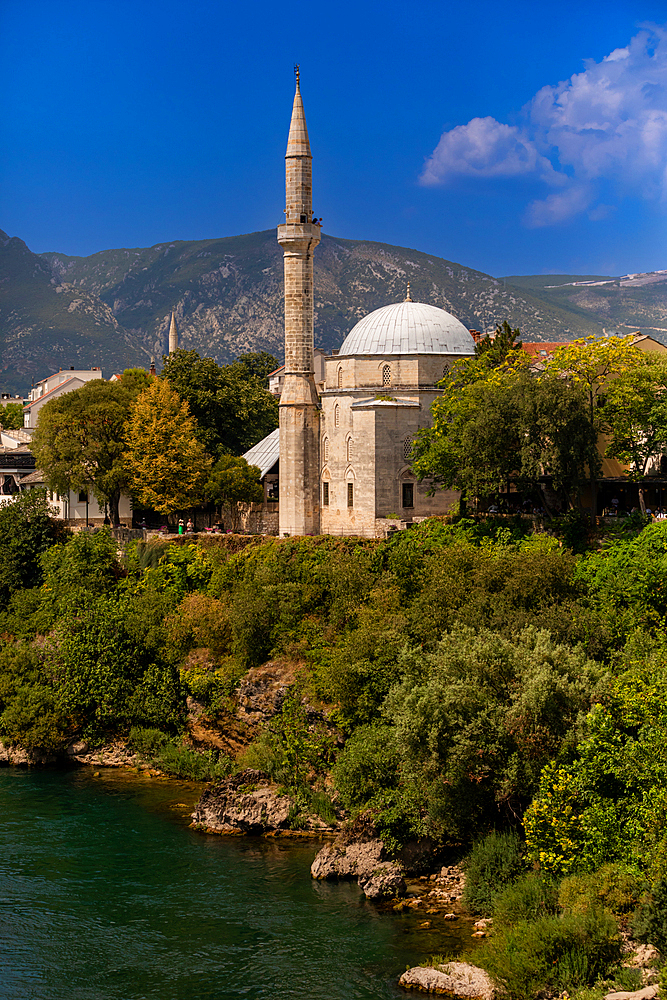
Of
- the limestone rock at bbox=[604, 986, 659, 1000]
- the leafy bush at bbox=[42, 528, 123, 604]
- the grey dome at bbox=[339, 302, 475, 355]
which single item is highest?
the grey dome at bbox=[339, 302, 475, 355]

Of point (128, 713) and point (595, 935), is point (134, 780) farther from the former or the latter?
point (595, 935)

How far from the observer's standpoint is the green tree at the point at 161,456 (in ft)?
165

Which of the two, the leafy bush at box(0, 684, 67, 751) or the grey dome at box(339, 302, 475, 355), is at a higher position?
the grey dome at box(339, 302, 475, 355)

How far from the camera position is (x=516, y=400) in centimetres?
3931

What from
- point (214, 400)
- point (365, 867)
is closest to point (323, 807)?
point (365, 867)

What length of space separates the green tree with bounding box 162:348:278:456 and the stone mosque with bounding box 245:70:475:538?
7842mm

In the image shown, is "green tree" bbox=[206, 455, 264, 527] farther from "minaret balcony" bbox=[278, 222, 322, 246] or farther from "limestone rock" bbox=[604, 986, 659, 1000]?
"limestone rock" bbox=[604, 986, 659, 1000]

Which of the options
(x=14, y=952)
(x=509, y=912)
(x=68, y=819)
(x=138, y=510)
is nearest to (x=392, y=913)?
(x=509, y=912)

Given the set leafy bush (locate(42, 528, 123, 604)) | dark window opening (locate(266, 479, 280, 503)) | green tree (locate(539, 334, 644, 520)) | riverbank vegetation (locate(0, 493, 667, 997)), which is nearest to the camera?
riverbank vegetation (locate(0, 493, 667, 997))

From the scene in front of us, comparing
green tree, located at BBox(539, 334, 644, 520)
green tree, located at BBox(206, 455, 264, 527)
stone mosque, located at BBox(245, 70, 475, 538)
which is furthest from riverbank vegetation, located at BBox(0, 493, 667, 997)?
green tree, located at BBox(539, 334, 644, 520)

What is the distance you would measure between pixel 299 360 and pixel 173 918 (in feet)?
91.7

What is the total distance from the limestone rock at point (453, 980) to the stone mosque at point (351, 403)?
23514mm

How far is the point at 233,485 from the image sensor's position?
5153 centimetres

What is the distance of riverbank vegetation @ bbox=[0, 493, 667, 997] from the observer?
25.2 m
